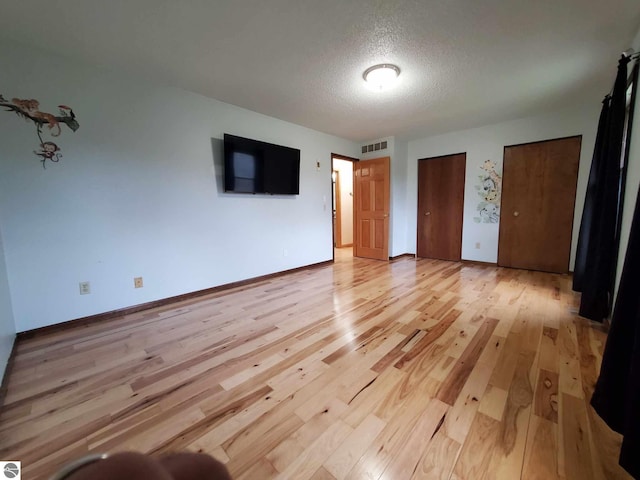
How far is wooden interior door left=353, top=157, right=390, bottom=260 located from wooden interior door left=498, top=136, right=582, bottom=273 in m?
1.84

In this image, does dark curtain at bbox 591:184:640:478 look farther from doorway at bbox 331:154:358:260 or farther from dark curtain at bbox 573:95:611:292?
doorway at bbox 331:154:358:260

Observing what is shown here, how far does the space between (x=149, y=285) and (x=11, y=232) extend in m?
1.07

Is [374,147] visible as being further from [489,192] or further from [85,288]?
[85,288]

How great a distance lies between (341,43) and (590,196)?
2.94m

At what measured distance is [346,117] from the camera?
3625 millimetres

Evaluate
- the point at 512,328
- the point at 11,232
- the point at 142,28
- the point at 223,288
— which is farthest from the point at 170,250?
the point at 512,328

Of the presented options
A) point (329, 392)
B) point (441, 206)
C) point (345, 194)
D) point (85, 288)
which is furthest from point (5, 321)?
point (345, 194)

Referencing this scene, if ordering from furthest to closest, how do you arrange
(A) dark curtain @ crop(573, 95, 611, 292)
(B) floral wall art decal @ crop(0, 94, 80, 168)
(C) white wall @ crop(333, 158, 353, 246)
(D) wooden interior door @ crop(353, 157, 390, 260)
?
(C) white wall @ crop(333, 158, 353, 246), (D) wooden interior door @ crop(353, 157, 390, 260), (A) dark curtain @ crop(573, 95, 611, 292), (B) floral wall art decal @ crop(0, 94, 80, 168)

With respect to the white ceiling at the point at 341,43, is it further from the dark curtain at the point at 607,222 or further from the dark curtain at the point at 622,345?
the dark curtain at the point at 622,345

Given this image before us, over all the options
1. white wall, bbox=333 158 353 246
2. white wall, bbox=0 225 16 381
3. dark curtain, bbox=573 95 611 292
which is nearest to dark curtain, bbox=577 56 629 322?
dark curtain, bbox=573 95 611 292

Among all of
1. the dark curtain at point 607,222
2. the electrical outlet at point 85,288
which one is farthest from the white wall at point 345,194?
the electrical outlet at point 85,288

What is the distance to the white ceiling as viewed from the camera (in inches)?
67.2

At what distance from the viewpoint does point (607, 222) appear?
209 cm

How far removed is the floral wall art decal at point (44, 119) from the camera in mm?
1987
